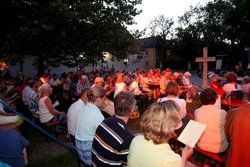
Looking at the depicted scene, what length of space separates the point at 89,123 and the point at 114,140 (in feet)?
3.77

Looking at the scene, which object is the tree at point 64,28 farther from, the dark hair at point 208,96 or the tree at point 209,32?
the tree at point 209,32

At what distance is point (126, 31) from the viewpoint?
1505 cm

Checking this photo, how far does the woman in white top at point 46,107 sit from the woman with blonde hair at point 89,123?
3288 millimetres

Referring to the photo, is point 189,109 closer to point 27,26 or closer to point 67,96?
point 67,96

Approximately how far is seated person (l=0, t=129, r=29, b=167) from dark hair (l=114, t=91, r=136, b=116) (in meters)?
1.31

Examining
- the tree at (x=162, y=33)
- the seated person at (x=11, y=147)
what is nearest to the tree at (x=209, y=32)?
the tree at (x=162, y=33)

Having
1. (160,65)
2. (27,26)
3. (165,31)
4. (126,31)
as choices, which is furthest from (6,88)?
(165,31)

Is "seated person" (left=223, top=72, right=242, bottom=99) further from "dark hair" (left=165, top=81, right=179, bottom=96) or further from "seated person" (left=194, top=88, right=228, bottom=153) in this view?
"seated person" (left=194, top=88, right=228, bottom=153)

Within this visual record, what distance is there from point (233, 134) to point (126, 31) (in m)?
11.9

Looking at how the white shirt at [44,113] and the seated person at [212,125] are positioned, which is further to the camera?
the white shirt at [44,113]

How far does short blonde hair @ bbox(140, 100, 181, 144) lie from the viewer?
8.45 ft

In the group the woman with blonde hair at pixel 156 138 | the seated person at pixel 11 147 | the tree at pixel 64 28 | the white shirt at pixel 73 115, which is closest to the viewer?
the woman with blonde hair at pixel 156 138

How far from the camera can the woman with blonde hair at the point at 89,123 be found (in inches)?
171

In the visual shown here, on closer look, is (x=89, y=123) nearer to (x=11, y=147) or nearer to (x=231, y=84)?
(x=11, y=147)
